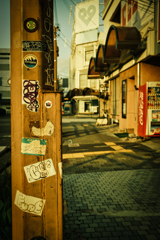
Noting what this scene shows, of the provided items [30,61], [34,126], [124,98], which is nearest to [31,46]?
[30,61]

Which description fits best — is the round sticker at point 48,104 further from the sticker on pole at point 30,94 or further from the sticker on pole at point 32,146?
the sticker on pole at point 32,146

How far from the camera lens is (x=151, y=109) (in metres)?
11.0

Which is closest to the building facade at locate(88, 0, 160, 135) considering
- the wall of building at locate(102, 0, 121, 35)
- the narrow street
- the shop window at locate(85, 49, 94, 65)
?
the wall of building at locate(102, 0, 121, 35)

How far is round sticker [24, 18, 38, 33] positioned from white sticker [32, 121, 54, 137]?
1.00 m

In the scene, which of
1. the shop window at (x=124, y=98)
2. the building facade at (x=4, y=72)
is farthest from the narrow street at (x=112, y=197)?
the building facade at (x=4, y=72)

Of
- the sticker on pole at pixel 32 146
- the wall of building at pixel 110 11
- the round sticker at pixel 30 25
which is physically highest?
the wall of building at pixel 110 11

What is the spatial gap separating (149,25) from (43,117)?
1012cm

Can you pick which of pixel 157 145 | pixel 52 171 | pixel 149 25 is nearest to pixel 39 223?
pixel 52 171

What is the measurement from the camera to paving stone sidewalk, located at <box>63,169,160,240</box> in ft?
10.6

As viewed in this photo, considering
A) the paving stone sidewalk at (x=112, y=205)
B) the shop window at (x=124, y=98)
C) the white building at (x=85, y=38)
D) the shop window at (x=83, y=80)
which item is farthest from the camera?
the shop window at (x=83, y=80)

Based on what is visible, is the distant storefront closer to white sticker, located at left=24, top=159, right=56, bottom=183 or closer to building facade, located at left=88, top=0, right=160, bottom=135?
building facade, located at left=88, top=0, right=160, bottom=135

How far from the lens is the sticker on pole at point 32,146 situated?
7.23 ft

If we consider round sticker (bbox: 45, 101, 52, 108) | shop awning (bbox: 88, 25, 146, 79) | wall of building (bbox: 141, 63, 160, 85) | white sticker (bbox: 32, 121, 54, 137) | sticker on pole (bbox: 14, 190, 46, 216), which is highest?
shop awning (bbox: 88, 25, 146, 79)

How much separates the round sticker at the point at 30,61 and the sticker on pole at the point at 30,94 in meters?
0.17
